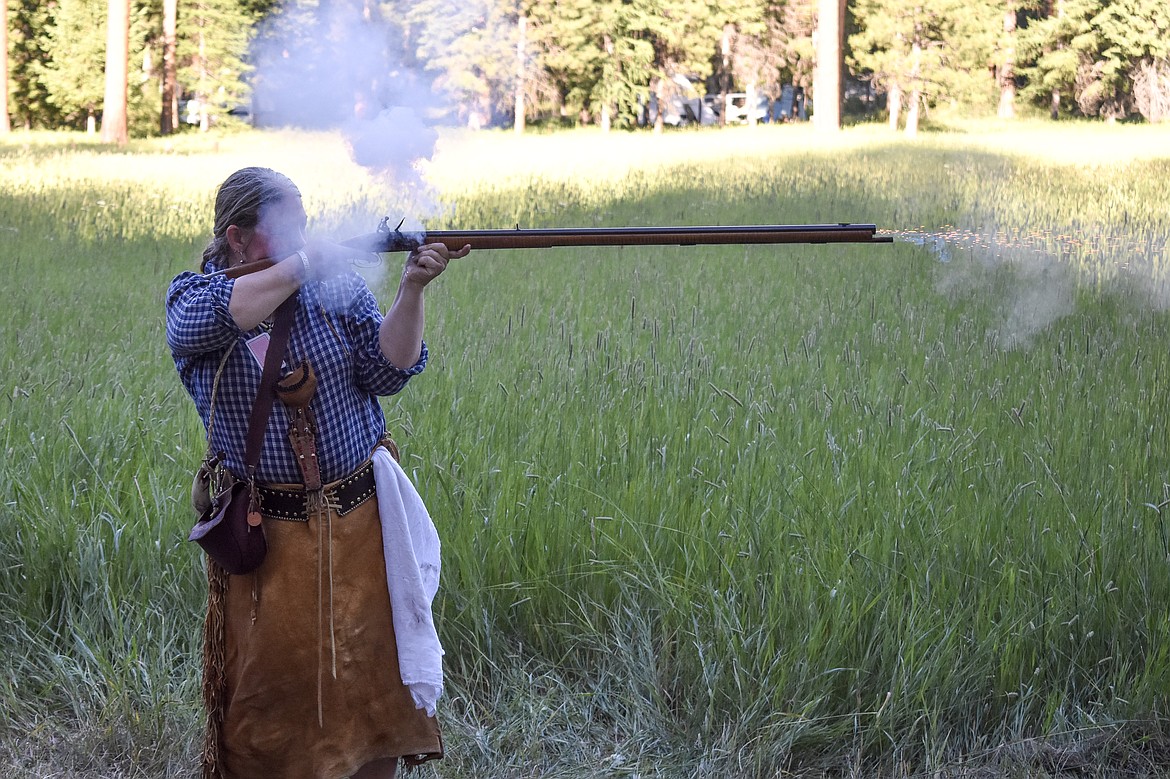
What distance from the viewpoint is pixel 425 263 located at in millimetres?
2629

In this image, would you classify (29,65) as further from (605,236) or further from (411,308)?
(605,236)

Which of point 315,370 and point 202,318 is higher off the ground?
point 202,318

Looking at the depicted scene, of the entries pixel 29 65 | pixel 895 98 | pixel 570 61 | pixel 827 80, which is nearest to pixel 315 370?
pixel 570 61

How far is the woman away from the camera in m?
2.67

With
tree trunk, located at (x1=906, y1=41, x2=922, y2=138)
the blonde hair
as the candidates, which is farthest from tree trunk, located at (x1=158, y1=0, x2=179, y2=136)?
the blonde hair

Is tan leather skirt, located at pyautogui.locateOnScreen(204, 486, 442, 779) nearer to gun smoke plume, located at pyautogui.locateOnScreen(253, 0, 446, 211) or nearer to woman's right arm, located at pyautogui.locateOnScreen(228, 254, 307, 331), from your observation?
woman's right arm, located at pyautogui.locateOnScreen(228, 254, 307, 331)

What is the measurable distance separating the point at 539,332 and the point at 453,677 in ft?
11.0

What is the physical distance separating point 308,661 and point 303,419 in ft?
1.95

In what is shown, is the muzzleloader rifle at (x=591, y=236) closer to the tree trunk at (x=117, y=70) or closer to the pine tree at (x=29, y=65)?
the tree trunk at (x=117, y=70)

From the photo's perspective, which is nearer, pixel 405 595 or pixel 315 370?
pixel 315 370

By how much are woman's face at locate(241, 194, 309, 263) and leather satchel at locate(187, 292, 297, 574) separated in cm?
12

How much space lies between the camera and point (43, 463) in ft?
14.9

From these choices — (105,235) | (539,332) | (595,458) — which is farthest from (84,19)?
(595,458)

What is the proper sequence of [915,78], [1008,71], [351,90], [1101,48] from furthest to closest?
[915,78] < [1008,71] < [1101,48] < [351,90]
